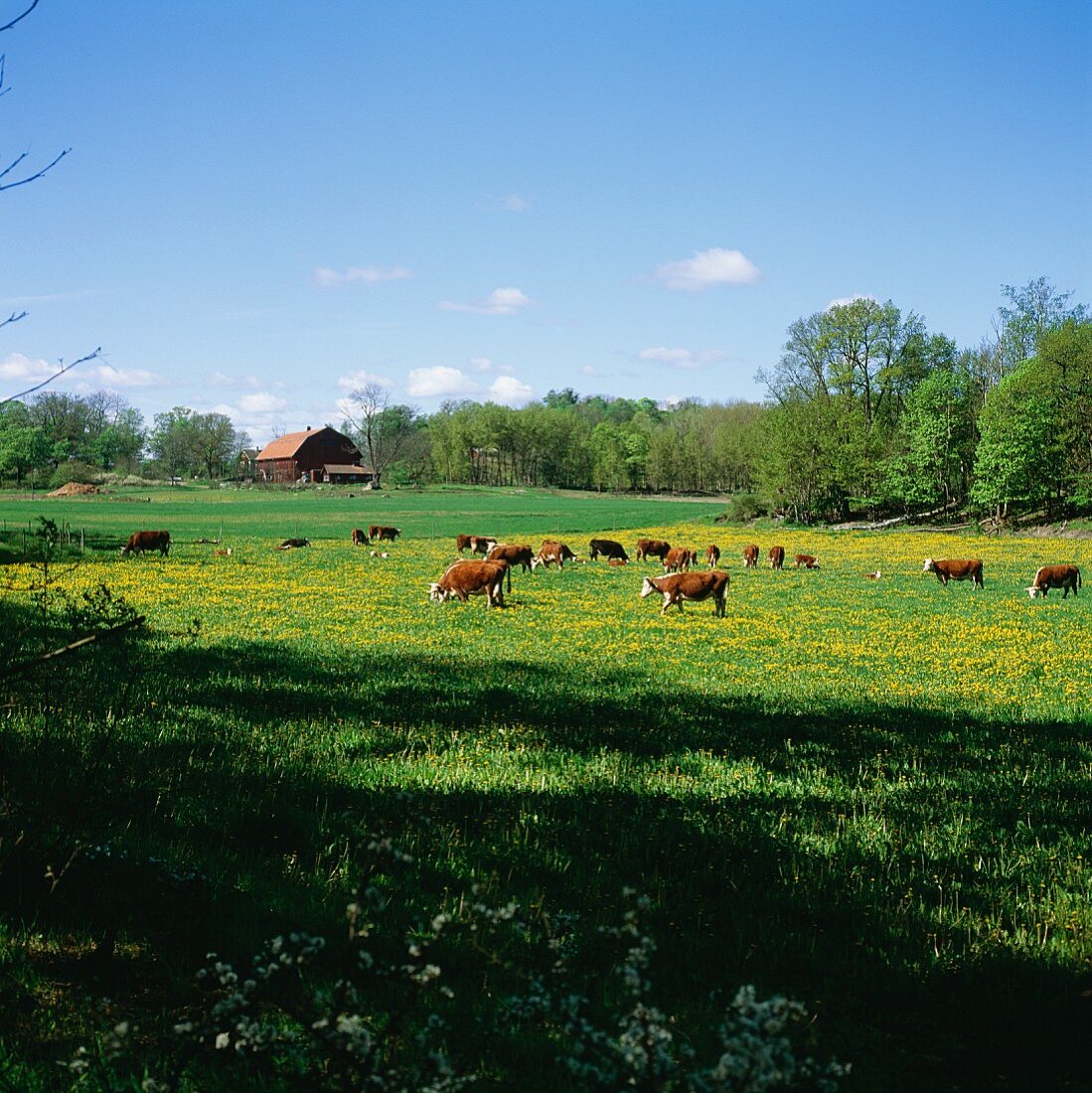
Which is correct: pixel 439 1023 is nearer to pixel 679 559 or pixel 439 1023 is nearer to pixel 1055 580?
pixel 1055 580

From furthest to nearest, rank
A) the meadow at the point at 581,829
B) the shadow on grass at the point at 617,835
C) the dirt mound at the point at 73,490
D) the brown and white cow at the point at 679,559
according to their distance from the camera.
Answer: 1. the dirt mound at the point at 73,490
2. the brown and white cow at the point at 679,559
3. the shadow on grass at the point at 617,835
4. the meadow at the point at 581,829

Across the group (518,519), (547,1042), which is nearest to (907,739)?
(547,1042)

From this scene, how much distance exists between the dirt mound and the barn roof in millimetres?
62905

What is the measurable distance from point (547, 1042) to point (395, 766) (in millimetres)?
4422

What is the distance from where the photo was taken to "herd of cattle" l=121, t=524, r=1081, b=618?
77.6 ft

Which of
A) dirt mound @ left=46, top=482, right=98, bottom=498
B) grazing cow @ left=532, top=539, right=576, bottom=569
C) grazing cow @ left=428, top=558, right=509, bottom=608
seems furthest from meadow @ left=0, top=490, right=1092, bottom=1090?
dirt mound @ left=46, top=482, right=98, bottom=498

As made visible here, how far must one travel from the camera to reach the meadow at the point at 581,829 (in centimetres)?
348

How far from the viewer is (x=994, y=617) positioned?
2256 cm

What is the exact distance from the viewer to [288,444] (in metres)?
172

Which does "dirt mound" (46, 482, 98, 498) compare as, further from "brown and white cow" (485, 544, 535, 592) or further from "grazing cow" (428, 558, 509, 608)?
"grazing cow" (428, 558, 509, 608)

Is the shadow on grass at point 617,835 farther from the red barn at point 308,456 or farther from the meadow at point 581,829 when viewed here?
the red barn at point 308,456

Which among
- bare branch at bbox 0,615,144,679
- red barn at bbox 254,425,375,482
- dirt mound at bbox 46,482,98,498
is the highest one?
red barn at bbox 254,425,375,482

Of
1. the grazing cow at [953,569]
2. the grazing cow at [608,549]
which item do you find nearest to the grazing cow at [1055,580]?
the grazing cow at [953,569]

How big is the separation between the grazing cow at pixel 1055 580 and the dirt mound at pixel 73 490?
10293 centimetres
